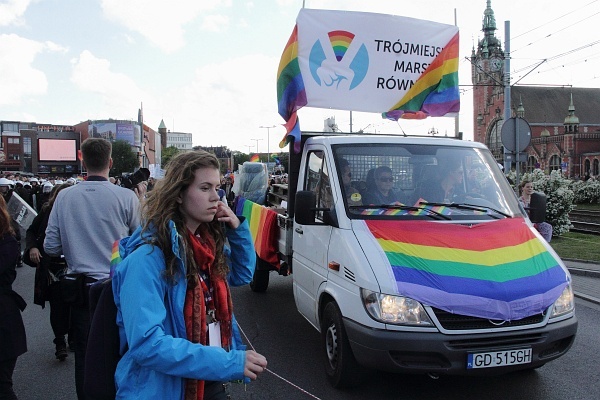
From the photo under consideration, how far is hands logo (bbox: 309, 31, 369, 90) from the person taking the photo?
6.22m

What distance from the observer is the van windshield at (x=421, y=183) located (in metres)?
4.85

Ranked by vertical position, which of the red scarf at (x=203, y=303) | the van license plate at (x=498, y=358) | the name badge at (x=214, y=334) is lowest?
the van license plate at (x=498, y=358)

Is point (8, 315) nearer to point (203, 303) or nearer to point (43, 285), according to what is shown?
point (43, 285)

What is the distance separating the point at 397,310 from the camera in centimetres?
387

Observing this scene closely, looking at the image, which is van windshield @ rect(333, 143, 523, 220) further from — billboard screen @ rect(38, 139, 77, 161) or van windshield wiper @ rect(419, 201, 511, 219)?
billboard screen @ rect(38, 139, 77, 161)

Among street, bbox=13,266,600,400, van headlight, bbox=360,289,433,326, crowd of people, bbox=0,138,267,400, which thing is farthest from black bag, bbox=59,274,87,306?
van headlight, bbox=360,289,433,326

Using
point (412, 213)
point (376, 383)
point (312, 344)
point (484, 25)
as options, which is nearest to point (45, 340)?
point (312, 344)

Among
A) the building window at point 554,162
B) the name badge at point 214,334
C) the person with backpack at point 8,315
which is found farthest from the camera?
the building window at point 554,162

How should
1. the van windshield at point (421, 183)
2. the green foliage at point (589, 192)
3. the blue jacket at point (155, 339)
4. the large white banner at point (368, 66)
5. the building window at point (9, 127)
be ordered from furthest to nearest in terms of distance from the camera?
the building window at point (9, 127) → the green foliage at point (589, 192) → the large white banner at point (368, 66) → the van windshield at point (421, 183) → the blue jacket at point (155, 339)

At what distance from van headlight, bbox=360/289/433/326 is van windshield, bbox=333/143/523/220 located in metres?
0.97

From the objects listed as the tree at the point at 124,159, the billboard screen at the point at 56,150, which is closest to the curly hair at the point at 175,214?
the billboard screen at the point at 56,150

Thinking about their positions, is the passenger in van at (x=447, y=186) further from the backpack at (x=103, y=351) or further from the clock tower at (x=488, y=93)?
the clock tower at (x=488, y=93)

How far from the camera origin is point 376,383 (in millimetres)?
4832

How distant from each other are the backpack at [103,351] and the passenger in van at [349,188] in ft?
9.96
